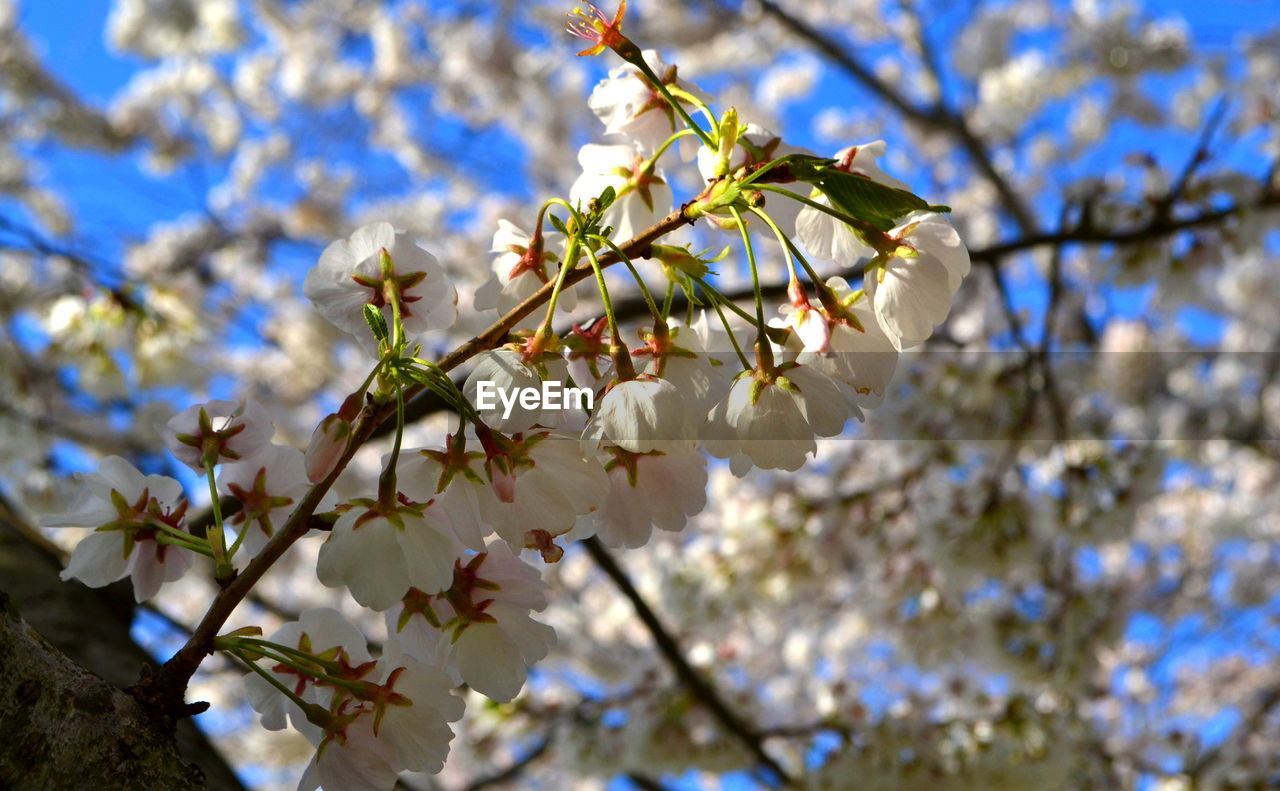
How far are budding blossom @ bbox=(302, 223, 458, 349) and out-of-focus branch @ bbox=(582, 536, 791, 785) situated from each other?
3.25 ft

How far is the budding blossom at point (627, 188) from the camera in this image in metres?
0.85

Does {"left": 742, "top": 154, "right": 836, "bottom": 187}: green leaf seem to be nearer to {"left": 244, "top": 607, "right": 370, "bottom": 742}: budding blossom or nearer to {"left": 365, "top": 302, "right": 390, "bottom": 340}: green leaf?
{"left": 365, "top": 302, "right": 390, "bottom": 340}: green leaf

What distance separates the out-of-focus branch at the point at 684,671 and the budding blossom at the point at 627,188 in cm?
96

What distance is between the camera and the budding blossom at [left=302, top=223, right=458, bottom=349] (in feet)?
2.55

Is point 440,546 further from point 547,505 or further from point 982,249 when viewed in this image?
point 982,249

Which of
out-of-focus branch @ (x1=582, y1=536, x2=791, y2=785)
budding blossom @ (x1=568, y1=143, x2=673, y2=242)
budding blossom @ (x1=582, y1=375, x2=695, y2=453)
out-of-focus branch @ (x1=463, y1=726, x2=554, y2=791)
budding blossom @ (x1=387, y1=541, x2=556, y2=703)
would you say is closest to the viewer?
budding blossom @ (x1=582, y1=375, x2=695, y2=453)

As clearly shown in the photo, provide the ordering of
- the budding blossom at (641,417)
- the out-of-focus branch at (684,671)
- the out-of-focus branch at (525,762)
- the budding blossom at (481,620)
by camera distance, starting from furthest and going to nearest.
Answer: the out-of-focus branch at (525,762)
the out-of-focus branch at (684,671)
the budding blossom at (481,620)
the budding blossom at (641,417)

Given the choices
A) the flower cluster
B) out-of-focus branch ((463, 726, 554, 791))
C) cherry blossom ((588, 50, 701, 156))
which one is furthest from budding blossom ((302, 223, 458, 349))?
out-of-focus branch ((463, 726, 554, 791))

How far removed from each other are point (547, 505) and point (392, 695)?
20cm

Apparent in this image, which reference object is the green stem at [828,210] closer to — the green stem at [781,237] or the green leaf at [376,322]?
the green stem at [781,237]

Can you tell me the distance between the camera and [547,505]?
66cm

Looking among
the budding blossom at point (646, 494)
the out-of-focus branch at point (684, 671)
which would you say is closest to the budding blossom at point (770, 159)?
the budding blossom at point (646, 494)

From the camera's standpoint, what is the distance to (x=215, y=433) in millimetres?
792

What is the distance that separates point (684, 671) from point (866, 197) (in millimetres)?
1564
